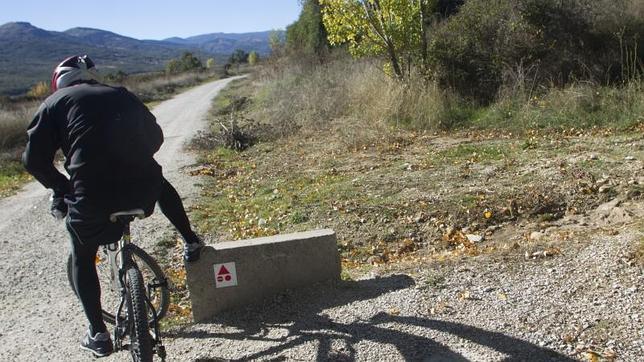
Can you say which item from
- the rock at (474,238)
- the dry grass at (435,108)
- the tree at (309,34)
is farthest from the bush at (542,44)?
the tree at (309,34)

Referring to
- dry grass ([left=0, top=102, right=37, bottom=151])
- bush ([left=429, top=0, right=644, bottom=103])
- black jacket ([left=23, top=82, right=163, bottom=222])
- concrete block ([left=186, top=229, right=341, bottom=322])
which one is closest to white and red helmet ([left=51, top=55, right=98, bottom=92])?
black jacket ([left=23, top=82, right=163, bottom=222])

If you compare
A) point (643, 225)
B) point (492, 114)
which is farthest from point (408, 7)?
point (643, 225)

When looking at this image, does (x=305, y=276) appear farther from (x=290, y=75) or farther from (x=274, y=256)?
(x=290, y=75)

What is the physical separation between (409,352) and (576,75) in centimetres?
1000

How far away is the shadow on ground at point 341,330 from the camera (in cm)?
340

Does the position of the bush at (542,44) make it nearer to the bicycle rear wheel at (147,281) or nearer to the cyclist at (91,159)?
the bicycle rear wheel at (147,281)

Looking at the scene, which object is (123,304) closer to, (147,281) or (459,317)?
(147,281)

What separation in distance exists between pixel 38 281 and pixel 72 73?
339cm

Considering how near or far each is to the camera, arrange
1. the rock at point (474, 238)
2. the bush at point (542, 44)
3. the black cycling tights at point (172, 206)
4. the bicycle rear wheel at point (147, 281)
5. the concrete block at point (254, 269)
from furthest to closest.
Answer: the bush at point (542, 44), the rock at point (474, 238), the concrete block at point (254, 269), the black cycling tights at point (172, 206), the bicycle rear wheel at point (147, 281)

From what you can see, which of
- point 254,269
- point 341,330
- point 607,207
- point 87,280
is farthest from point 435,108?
point 87,280

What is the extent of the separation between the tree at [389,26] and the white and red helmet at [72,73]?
10.2m

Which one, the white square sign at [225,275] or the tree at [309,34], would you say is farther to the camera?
the tree at [309,34]

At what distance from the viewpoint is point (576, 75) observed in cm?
1175

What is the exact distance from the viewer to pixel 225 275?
4.30 m
